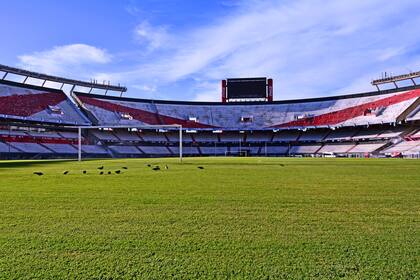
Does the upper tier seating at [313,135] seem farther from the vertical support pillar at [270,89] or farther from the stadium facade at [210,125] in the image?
Result: the vertical support pillar at [270,89]

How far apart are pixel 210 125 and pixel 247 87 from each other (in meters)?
12.3

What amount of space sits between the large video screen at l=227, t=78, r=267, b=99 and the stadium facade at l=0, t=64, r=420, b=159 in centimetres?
316

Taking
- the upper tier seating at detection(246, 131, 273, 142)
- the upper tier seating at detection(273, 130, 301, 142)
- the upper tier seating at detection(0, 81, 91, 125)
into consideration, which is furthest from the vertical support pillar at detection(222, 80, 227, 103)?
the upper tier seating at detection(0, 81, 91, 125)

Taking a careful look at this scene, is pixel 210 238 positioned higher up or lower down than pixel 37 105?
lower down

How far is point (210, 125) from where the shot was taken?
7225 cm

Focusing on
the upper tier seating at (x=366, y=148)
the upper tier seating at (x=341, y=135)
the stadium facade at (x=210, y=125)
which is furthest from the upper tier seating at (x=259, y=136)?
the upper tier seating at (x=366, y=148)

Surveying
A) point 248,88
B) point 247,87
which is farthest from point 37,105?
point 248,88

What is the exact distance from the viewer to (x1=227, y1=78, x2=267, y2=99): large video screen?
74875 millimetres

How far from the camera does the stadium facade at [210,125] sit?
2074 inches

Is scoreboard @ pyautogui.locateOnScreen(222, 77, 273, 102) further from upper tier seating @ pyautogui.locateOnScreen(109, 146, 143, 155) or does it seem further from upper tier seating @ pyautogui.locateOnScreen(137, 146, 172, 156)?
upper tier seating @ pyautogui.locateOnScreen(109, 146, 143, 155)

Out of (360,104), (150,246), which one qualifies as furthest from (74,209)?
(360,104)

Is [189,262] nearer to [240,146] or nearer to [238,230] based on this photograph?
[238,230]

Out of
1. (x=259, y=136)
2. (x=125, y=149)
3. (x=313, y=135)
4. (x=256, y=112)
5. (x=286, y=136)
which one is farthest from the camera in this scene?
(x=256, y=112)

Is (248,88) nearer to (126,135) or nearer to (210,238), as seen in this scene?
(126,135)
